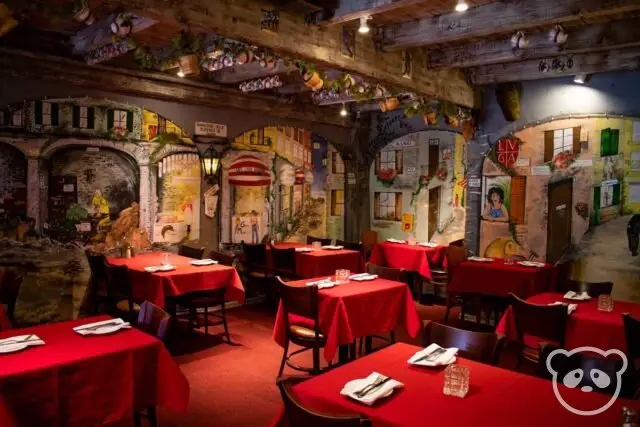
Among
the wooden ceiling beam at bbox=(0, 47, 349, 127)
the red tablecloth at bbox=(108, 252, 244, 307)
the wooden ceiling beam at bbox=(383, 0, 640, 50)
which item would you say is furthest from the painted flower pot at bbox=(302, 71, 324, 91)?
the wooden ceiling beam at bbox=(0, 47, 349, 127)

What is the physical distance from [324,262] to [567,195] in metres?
3.17

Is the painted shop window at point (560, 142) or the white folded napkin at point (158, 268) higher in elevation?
the painted shop window at point (560, 142)

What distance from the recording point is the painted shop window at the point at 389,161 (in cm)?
862

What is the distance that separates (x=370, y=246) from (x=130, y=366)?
20.1 feet

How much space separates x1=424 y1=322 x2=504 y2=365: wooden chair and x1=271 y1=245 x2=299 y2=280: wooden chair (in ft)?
12.2

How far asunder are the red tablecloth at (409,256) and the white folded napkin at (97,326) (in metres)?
4.69

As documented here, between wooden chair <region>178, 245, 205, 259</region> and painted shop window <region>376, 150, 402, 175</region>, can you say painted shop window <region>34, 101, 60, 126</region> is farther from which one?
painted shop window <region>376, 150, 402, 175</region>

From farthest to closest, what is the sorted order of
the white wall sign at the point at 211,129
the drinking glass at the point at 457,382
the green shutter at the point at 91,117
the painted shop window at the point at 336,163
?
the painted shop window at the point at 336,163 < the white wall sign at the point at 211,129 < the green shutter at the point at 91,117 < the drinking glass at the point at 457,382

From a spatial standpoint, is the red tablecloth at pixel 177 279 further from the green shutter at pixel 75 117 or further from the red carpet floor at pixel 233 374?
the green shutter at pixel 75 117

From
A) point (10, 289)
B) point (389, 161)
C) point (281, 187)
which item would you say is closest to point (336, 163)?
point (389, 161)

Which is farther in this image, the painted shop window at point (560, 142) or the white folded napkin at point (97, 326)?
the painted shop window at point (560, 142)

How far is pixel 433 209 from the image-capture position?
26.8 feet

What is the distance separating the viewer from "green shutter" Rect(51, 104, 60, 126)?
5516mm

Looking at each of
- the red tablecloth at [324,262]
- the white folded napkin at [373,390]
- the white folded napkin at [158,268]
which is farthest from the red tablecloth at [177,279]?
the white folded napkin at [373,390]
